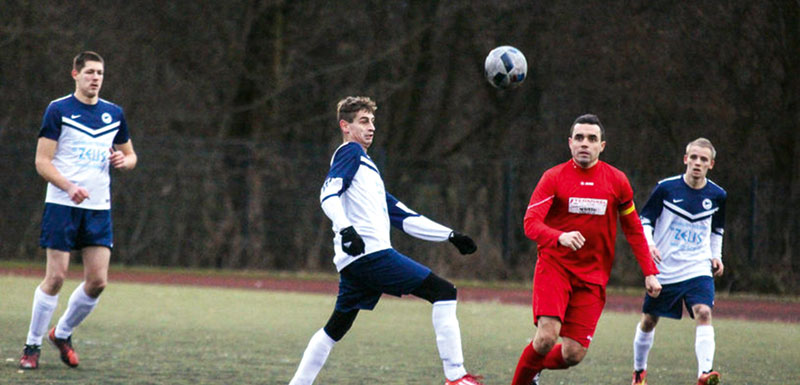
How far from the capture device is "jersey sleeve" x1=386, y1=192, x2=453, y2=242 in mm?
7184

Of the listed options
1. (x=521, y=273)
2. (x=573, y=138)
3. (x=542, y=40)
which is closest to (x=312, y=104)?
(x=542, y=40)

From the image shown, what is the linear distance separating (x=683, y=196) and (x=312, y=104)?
1787cm

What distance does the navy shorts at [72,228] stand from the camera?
853 cm

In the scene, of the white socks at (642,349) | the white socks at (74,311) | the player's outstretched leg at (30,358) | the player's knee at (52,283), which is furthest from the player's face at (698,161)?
the player's outstretched leg at (30,358)

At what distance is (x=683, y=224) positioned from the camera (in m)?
9.19

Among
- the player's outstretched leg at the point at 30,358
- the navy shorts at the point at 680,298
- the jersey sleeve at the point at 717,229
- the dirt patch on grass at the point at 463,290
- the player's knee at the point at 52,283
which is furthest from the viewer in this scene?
the dirt patch on grass at the point at 463,290

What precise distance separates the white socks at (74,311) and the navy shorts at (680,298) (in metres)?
4.07

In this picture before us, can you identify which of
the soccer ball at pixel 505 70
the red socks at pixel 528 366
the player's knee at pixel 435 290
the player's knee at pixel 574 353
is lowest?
the red socks at pixel 528 366

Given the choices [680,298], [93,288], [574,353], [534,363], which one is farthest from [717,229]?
[93,288]

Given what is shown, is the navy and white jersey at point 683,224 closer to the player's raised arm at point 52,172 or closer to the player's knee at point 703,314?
the player's knee at point 703,314

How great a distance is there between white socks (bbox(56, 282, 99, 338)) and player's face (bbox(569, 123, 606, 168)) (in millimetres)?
3740

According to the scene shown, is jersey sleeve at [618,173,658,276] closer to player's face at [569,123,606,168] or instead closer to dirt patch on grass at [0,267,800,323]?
player's face at [569,123,606,168]

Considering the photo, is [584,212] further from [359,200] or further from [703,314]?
[703,314]

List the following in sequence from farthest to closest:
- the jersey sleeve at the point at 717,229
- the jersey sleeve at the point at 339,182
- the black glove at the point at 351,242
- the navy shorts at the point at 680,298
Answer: the jersey sleeve at the point at 717,229, the navy shorts at the point at 680,298, the jersey sleeve at the point at 339,182, the black glove at the point at 351,242
